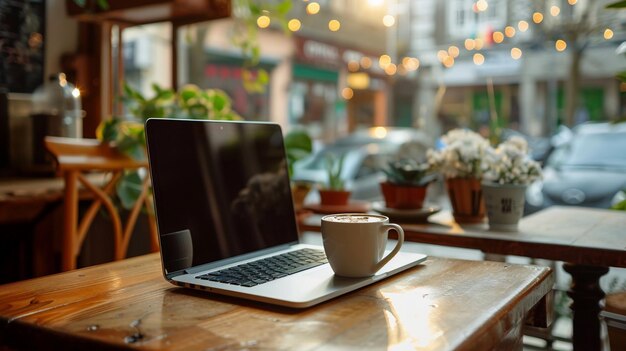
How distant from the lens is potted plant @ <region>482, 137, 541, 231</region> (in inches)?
72.4

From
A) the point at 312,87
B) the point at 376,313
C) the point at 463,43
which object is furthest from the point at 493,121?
the point at 463,43

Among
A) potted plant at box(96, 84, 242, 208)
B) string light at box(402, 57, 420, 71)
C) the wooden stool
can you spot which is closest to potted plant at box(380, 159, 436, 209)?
the wooden stool

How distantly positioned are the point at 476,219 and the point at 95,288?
4.52ft

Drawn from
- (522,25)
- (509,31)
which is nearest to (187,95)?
(509,31)

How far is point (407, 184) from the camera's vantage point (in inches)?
78.7

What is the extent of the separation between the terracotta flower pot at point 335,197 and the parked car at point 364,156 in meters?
3.35

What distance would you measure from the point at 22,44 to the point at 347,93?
1175 cm

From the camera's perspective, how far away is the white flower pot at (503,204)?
6.01 feet

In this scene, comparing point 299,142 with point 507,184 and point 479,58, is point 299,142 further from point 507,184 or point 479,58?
point 479,58

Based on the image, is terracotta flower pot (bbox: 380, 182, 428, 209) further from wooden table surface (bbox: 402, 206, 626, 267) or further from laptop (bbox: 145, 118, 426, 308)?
laptop (bbox: 145, 118, 426, 308)

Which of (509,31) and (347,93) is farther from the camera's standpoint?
(347,93)

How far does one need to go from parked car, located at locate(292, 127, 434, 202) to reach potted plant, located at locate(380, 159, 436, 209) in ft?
11.7

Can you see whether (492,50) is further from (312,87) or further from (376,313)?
(376,313)

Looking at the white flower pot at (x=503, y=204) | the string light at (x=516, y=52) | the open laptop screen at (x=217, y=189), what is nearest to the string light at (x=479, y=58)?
the string light at (x=516, y=52)
